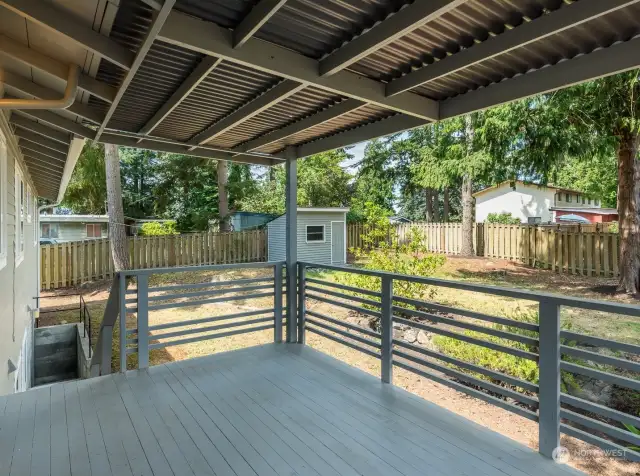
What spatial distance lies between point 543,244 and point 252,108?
1117 cm

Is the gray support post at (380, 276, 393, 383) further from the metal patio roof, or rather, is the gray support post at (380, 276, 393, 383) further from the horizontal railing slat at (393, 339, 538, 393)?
the metal patio roof

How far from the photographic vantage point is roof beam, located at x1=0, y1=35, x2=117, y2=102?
7.27 ft

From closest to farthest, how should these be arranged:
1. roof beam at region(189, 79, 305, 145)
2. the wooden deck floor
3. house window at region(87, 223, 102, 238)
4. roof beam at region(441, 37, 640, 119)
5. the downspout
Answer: roof beam at region(441, 37, 640, 119), the wooden deck floor, the downspout, roof beam at region(189, 79, 305, 145), house window at region(87, 223, 102, 238)

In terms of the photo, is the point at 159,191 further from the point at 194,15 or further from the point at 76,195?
the point at 194,15

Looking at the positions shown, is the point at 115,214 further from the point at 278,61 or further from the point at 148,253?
the point at 278,61

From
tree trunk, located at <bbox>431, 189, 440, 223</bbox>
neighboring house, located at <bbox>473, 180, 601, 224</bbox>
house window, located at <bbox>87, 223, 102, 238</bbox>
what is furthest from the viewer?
tree trunk, located at <bbox>431, 189, 440, 223</bbox>

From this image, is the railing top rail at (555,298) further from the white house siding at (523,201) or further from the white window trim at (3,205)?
the white house siding at (523,201)

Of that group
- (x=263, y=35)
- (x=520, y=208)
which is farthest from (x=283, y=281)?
(x=520, y=208)

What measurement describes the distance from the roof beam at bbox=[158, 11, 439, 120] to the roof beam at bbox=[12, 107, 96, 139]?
7.03ft

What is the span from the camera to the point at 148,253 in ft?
41.3

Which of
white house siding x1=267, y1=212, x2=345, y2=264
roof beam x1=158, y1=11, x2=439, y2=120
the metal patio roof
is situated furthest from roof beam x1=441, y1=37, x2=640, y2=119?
white house siding x1=267, y1=212, x2=345, y2=264

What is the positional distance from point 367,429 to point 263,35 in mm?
2470

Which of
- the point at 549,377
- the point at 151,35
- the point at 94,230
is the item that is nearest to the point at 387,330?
the point at 549,377

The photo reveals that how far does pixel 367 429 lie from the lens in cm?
256
